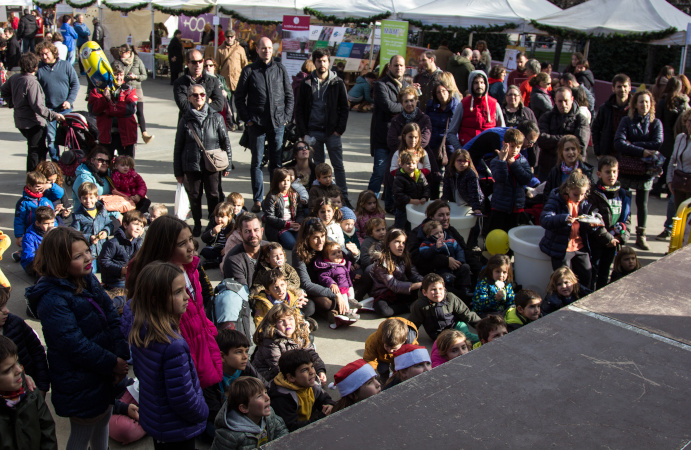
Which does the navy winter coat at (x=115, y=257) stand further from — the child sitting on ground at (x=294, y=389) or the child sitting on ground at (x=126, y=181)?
the child sitting on ground at (x=294, y=389)

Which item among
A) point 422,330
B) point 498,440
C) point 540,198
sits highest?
Answer: point 498,440

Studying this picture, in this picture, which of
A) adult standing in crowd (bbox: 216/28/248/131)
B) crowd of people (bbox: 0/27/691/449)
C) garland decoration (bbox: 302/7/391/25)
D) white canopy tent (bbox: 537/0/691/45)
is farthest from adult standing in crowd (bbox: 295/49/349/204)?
white canopy tent (bbox: 537/0/691/45)

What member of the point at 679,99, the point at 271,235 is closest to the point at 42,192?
the point at 271,235

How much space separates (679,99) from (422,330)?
5.22 meters

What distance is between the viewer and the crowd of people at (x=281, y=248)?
10.3 feet

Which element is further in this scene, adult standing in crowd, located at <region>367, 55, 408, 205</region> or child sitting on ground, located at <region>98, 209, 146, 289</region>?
adult standing in crowd, located at <region>367, 55, 408, 205</region>

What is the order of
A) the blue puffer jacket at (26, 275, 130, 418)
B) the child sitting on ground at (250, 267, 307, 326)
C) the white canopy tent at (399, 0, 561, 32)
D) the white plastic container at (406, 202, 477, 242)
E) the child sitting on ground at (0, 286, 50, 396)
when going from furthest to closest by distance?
the white canopy tent at (399, 0, 561, 32) → the white plastic container at (406, 202, 477, 242) → the child sitting on ground at (250, 267, 307, 326) → the child sitting on ground at (0, 286, 50, 396) → the blue puffer jacket at (26, 275, 130, 418)

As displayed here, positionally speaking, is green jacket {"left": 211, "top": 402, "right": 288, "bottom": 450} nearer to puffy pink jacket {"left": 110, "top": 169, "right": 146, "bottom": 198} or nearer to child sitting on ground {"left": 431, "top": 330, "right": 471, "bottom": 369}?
child sitting on ground {"left": 431, "top": 330, "right": 471, "bottom": 369}

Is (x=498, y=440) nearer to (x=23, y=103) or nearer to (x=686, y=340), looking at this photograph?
(x=686, y=340)

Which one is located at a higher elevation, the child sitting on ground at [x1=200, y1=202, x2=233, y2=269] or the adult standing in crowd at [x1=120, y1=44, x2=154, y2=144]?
the adult standing in crowd at [x1=120, y1=44, x2=154, y2=144]

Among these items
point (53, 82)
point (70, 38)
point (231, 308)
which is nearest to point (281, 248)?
point (231, 308)

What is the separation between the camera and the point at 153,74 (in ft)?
70.2

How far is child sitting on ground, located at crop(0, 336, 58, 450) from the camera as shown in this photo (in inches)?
114

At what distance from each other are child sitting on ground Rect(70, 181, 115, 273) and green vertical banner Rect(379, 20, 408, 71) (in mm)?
8032
